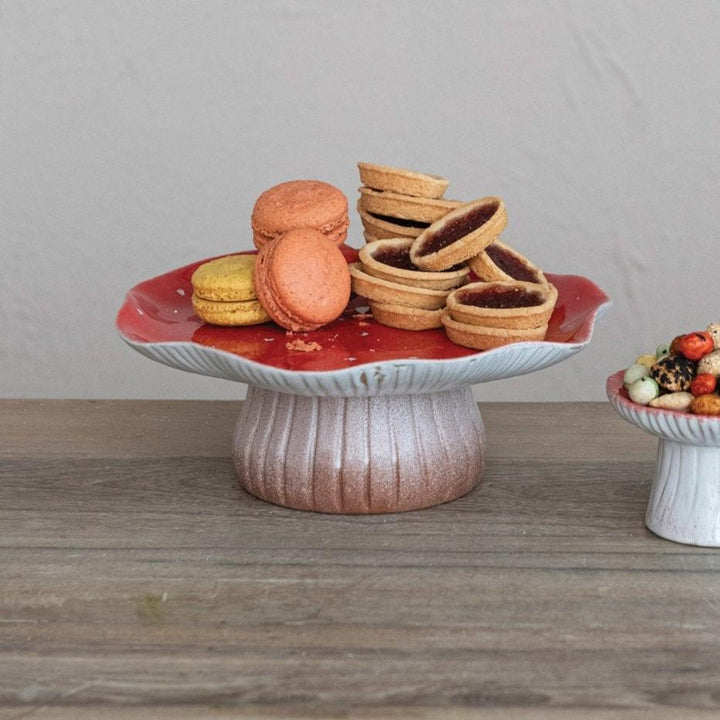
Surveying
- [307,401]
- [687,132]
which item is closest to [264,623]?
[307,401]

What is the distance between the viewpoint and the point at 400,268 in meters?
1.04

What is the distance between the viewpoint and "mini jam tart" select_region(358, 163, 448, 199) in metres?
1.08

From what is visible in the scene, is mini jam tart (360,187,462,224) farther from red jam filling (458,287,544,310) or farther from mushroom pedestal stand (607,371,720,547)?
mushroom pedestal stand (607,371,720,547)

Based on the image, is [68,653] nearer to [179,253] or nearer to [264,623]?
[264,623]

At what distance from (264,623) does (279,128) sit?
4.33 feet

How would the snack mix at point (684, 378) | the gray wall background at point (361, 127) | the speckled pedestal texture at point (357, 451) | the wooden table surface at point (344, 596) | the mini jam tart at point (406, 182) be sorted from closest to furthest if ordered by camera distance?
the wooden table surface at point (344, 596) < the snack mix at point (684, 378) < the speckled pedestal texture at point (357, 451) < the mini jam tart at point (406, 182) < the gray wall background at point (361, 127)

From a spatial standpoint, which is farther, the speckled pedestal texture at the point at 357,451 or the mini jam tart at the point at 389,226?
the mini jam tart at the point at 389,226

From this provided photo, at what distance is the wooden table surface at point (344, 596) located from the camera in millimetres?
710

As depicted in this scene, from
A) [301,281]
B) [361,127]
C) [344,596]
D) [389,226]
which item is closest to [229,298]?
[301,281]

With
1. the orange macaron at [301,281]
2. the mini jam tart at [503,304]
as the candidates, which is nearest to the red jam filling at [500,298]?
the mini jam tart at [503,304]

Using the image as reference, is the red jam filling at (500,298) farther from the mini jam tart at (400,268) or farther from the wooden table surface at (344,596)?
the wooden table surface at (344,596)

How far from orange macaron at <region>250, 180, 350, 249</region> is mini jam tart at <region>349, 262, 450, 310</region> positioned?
64 millimetres

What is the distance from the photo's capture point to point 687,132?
201 centimetres

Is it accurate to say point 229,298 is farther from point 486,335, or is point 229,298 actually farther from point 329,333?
point 486,335
